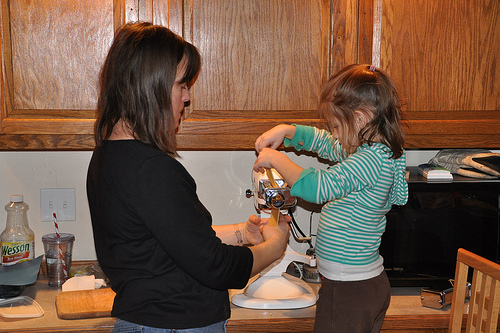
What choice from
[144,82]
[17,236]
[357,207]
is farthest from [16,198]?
[357,207]

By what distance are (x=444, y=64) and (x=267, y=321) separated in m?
0.91

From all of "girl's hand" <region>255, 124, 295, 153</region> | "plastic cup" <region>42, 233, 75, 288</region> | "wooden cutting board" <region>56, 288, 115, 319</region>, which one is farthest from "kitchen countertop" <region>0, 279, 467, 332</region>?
"girl's hand" <region>255, 124, 295, 153</region>

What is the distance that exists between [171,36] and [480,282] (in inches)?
37.1

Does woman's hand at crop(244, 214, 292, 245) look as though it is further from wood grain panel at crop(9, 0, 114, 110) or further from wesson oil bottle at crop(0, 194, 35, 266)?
wesson oil bottle at crop(0, 194, 35, 266)

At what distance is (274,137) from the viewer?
1.39 metres

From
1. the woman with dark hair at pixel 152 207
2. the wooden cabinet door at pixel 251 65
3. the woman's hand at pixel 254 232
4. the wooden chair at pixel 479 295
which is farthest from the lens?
the wooden cabinet door at pixel 251 65

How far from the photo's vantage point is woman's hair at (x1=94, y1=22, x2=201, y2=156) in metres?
0.94

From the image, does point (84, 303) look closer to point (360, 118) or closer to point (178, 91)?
point (178, 91)

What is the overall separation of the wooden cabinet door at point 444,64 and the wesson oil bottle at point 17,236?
1.26 m

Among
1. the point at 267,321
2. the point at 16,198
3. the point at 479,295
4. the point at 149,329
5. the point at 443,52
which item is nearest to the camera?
the point at 149,329

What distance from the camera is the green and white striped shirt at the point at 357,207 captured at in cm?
120

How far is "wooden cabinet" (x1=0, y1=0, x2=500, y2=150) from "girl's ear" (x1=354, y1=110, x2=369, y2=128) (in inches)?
9.1

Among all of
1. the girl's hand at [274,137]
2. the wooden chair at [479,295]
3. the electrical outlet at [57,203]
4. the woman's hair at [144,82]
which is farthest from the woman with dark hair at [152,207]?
the electrical outlet at [57,203]

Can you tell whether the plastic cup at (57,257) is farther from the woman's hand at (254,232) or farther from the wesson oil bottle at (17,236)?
the woman's hand at (254,232)
